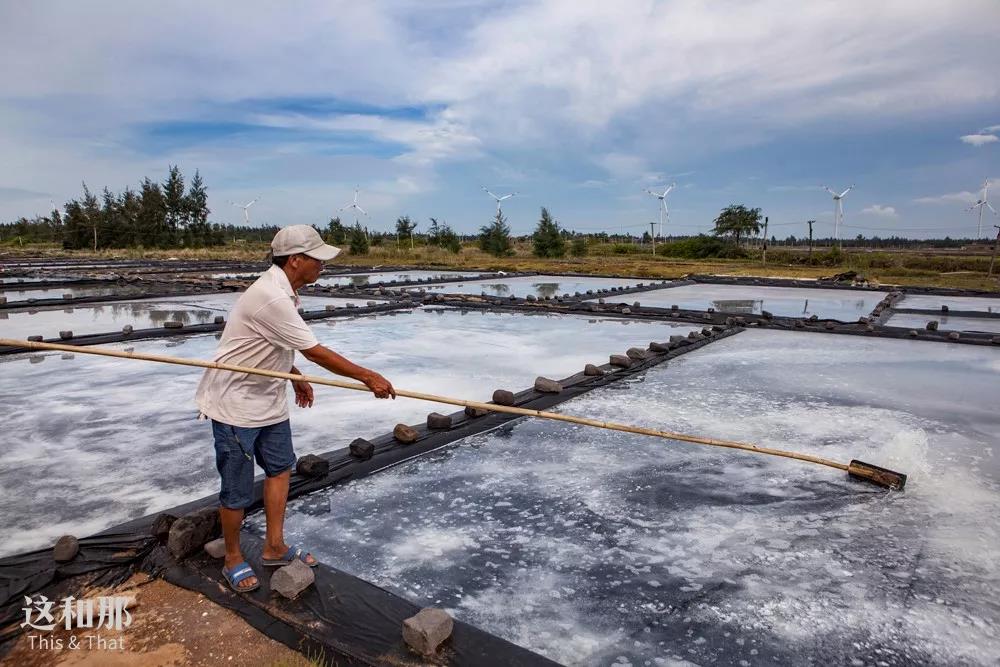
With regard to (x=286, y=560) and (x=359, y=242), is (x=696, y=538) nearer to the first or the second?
(x=286, y=560)

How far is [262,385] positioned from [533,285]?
13.8 metres

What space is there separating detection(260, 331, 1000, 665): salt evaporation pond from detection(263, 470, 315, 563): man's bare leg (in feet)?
0.70

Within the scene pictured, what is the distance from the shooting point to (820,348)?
6973 millimetres

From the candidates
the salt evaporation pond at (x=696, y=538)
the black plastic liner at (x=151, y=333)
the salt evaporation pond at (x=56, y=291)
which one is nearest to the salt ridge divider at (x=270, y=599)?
the salt evaporation pond at (x=696, y=538)

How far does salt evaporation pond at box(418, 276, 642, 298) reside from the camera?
1358cm

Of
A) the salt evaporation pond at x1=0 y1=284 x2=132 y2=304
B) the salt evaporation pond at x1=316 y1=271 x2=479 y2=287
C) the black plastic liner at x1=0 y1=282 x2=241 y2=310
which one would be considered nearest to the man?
the black plastic liner at x1=0 y1=282 x2=241 y2=310

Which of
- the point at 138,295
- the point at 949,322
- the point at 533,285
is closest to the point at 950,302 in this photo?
the point at 949,322

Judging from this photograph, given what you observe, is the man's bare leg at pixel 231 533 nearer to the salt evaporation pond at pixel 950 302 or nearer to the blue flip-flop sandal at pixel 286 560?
the blue flip-flop sandal at pixel 286 560

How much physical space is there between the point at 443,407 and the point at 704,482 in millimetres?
2040

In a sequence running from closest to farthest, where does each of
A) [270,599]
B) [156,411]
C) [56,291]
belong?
[270,599], [156,411], [56,291]

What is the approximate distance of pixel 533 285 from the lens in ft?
51.6

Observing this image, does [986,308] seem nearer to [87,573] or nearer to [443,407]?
[443,407]

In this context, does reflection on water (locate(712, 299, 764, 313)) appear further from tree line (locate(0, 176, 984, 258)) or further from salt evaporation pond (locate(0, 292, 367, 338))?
tree line (locate(0, 176, 984, 258))

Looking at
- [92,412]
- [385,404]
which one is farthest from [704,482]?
[92,412]
